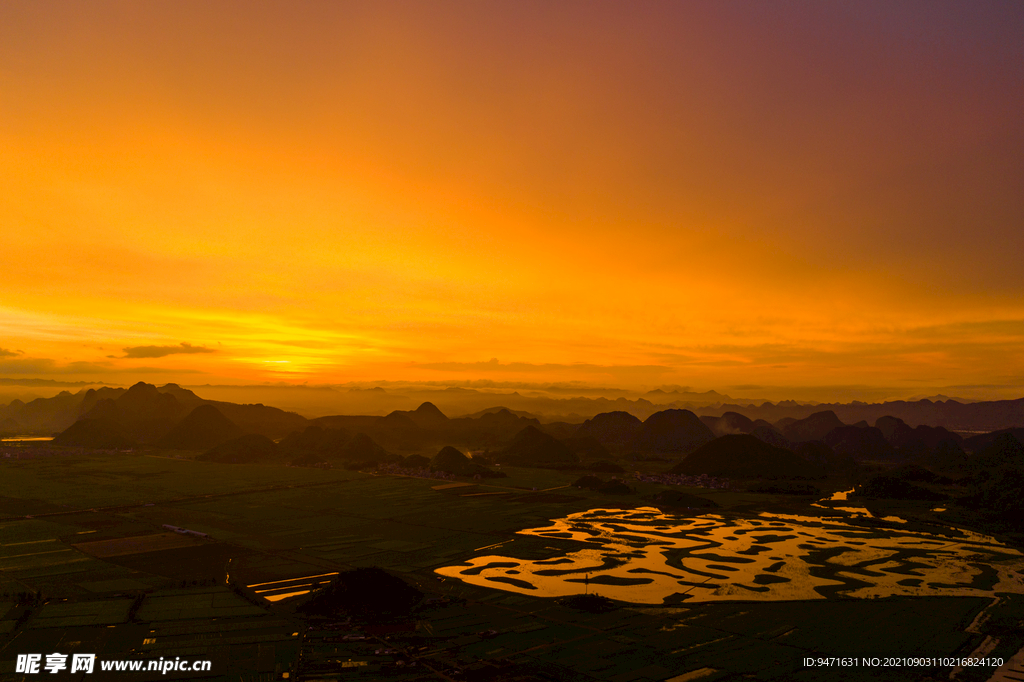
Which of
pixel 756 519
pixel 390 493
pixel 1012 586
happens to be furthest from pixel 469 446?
pixel 1012 586

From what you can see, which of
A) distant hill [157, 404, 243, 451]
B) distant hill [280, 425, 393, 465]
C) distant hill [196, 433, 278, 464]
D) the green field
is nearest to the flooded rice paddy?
the green field

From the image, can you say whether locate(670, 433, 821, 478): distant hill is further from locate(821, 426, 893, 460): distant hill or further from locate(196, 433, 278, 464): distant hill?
locate(196, 433, 278, 464): distant hill

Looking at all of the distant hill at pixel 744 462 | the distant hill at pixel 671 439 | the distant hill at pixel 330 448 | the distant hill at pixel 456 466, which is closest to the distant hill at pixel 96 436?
the distant hill at pixel 330 448

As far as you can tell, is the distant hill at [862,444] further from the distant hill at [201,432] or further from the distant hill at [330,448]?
the distant hill at [201,432]

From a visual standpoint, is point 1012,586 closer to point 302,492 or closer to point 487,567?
point 487,567

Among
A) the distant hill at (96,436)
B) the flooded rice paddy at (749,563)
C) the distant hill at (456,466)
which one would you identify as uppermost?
the flooded rice paddy at (749,563)

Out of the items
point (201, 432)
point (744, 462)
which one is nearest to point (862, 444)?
point (744, 462)

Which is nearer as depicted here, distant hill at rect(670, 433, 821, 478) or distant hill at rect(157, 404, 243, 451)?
distant hill at rect(670, 433, 821, 478)
